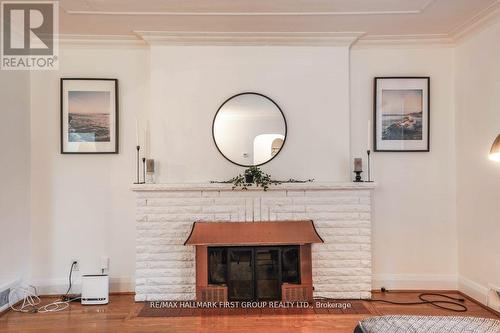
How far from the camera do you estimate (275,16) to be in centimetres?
290

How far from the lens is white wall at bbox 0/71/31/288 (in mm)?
2971

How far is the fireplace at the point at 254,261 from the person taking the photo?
3.03 m

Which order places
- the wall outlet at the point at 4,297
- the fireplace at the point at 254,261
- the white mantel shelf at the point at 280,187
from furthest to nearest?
1. the white mantel shelf at the point at 280,187
2. the fireplace at the point at 254,261
3. the wall outlet at the point at 4,297

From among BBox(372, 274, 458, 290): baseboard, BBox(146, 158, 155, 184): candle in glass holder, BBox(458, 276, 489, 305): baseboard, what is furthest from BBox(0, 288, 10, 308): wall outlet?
BBox(458, 276, 489, 305): baseboard

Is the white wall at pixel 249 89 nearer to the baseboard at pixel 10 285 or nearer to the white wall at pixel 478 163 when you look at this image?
the white wall at pixel 478 163

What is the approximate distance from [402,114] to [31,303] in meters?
3.84

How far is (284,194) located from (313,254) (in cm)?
61

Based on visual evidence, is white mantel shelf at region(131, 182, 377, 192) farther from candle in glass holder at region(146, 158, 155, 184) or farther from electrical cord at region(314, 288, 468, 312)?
electrical cord at region(314, 288, 468, 312)

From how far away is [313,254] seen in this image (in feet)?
10.5

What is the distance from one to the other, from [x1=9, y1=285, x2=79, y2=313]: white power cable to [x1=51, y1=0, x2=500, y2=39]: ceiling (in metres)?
2.39

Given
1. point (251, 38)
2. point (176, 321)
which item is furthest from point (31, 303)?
point (251, 38)

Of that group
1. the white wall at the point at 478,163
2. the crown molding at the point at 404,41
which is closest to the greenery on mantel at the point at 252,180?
the crown molding at the point at 404,41

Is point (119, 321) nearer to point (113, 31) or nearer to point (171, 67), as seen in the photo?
point (171, 67)

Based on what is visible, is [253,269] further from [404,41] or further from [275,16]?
[404,41]
